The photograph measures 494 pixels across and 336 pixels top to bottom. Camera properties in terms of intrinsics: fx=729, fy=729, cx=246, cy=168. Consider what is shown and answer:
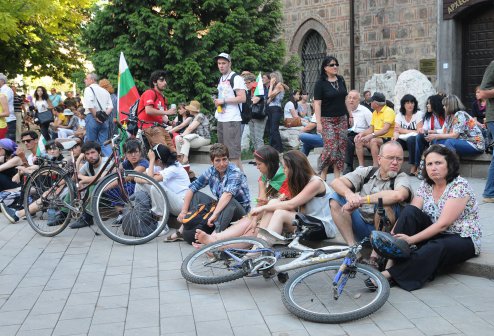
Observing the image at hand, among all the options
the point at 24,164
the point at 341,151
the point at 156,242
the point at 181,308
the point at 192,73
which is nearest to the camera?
the point at 181,308

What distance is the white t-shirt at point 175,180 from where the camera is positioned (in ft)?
28.4

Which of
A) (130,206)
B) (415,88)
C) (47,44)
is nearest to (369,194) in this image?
(130,206)

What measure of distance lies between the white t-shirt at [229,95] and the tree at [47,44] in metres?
13.7

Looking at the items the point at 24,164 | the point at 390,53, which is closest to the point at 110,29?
the point at 24,164

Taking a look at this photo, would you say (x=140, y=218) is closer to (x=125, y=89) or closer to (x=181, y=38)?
(x=125, y=89)

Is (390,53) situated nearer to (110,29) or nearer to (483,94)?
(110,29)

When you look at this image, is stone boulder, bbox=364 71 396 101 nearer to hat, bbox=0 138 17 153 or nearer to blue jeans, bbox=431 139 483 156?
blue jeans, bbox=431 139 483 156

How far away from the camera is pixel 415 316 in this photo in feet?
17.3

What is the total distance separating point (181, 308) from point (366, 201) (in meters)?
1.83

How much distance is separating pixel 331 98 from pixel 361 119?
5.21 feet

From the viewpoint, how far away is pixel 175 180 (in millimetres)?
8703

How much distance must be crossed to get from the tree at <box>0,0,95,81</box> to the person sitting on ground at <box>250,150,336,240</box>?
59.7 ft

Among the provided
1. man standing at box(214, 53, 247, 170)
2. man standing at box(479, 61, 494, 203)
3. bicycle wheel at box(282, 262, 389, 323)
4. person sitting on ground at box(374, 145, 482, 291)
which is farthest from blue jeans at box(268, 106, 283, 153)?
bicycle wheel at box(282, 262, 389, 323)

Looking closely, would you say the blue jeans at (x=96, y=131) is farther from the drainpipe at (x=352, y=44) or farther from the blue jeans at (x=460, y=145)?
the drainpipe at (x=352, y=44)
